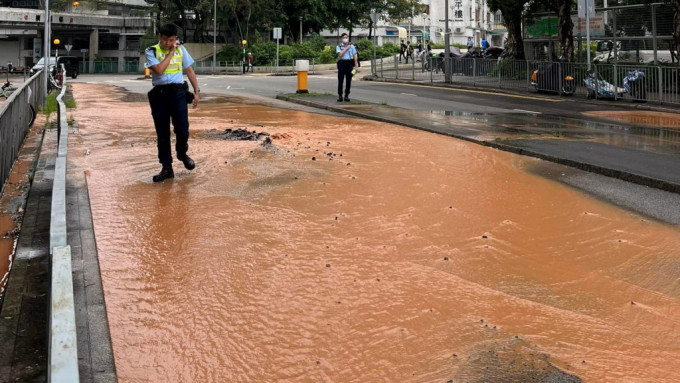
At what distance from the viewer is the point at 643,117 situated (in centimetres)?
1647

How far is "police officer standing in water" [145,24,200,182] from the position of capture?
7.57 meters

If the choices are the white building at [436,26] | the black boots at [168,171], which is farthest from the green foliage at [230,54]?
the black boots at [168,171]

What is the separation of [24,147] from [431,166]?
7.33 metres

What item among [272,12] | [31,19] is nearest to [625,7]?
[272,12]

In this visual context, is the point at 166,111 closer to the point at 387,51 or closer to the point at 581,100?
the point at 581,100

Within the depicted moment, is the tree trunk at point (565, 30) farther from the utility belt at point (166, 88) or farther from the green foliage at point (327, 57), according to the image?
the green foliage at point (327, 57)

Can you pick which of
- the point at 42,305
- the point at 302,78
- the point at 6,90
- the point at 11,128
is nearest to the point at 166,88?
the point at 11,128

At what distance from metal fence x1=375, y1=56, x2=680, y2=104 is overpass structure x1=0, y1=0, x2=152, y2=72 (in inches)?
1984

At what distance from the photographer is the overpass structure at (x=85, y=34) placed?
2726 inches

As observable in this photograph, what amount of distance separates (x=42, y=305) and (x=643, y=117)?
15.6 m

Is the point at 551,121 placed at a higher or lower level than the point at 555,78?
lower

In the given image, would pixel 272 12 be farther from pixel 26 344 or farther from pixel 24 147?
pixel 26 344

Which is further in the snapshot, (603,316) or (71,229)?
(71,229)

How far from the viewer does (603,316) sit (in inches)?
164
